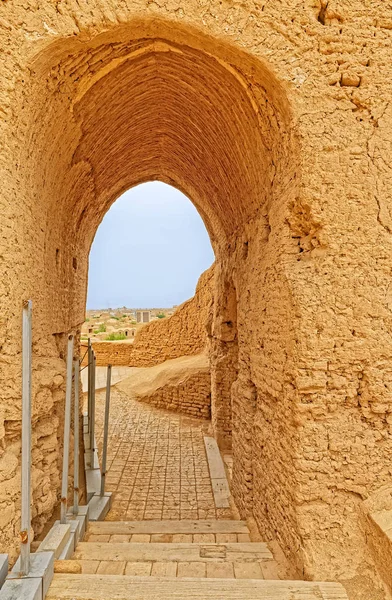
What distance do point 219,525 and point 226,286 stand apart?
4241 millimetres

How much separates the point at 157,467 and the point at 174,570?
A: 460cm

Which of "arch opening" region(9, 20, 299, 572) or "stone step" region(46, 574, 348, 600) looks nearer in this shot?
"stone step" region(46, 574, 348, 600)

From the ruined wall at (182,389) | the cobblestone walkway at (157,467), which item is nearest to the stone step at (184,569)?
the cobblestone walkway at (157,467)

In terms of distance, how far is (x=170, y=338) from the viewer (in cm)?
1446

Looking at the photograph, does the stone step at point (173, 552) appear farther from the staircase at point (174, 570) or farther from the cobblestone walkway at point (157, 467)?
the cobblestone walkway at point (157, 467)

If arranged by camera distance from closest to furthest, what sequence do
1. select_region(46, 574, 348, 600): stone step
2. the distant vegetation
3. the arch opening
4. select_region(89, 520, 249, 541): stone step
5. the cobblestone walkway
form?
select_region(46, 574, 348, 600): stone step < the arch opening < select_region(89, 520, 249, 541): stone step < the cobblestone walkway < the distant vegetation

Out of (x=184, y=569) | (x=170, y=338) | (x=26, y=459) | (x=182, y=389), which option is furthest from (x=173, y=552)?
(x=170, y=338)

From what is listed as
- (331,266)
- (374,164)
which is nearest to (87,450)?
(331,266)

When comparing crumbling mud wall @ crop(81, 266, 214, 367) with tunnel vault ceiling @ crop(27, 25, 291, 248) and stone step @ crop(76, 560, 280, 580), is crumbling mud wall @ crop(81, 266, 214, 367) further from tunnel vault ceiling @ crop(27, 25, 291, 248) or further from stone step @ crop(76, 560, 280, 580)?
stone step @ crop(76, 560, 280, 580)

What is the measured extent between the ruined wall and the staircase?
5.92 meters

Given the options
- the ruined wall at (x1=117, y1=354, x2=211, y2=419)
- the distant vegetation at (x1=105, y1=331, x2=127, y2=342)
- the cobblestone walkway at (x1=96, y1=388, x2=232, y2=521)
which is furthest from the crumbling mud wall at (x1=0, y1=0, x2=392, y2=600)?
the distant vegetation at (x1=105, y1=331, x2=127, y2=342)

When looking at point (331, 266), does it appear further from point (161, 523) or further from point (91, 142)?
point (161, 523)

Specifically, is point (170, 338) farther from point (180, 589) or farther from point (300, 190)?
point (180, 589)

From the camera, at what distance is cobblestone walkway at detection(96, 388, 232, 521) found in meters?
5.68
